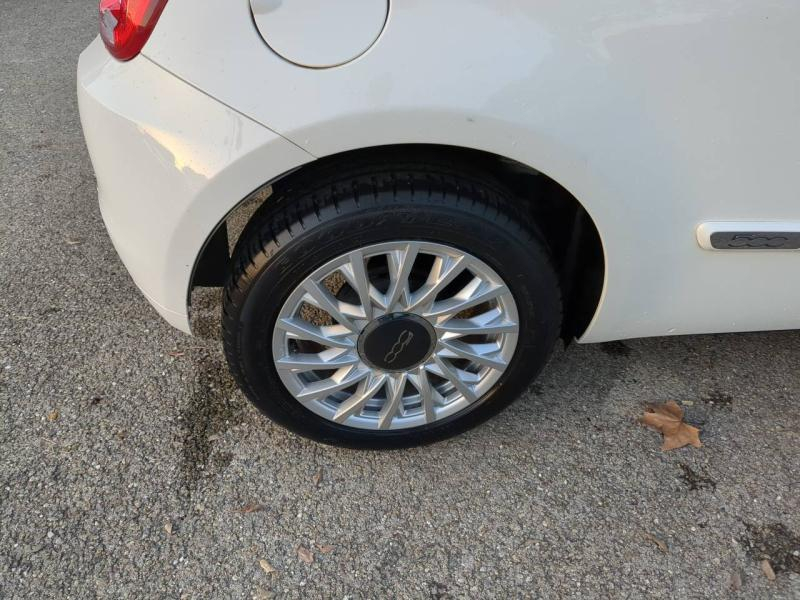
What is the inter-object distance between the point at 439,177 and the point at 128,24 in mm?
792

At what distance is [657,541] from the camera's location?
1790 mm

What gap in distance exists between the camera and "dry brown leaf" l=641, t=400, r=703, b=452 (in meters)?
2.05

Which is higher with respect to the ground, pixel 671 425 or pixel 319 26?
pixel 319 26

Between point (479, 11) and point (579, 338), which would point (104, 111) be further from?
point (579, 338)

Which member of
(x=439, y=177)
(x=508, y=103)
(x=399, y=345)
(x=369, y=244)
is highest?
(x=508, y=103)

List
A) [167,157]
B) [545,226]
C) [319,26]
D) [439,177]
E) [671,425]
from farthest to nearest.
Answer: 1. [671,425]
2. [545,226]
3. [439,177]
4. [167,157]
5. [319,26]

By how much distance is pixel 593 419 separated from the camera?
2127 mm

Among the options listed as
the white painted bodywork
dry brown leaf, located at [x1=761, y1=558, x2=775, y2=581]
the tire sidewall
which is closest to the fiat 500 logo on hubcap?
the tire sidewall

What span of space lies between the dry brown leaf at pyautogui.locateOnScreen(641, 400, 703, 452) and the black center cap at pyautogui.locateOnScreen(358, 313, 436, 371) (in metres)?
0.88

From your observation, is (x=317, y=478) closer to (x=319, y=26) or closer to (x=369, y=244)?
(x=369, y=244)

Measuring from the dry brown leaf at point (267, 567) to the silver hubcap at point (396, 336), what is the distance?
16.6 inches

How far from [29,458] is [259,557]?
80cm

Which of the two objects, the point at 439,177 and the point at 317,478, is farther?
the point at 317,478

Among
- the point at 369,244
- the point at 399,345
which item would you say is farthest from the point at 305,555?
the point at 369,244
